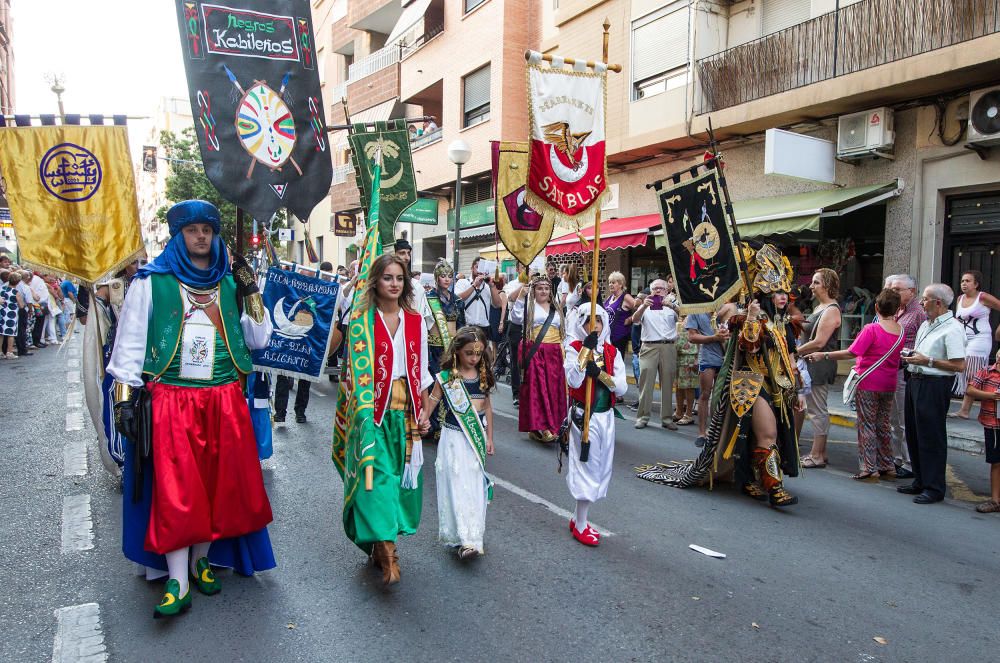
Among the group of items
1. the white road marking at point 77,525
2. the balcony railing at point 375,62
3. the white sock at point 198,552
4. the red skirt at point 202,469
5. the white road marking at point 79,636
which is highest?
the balcony railing at point 375,62

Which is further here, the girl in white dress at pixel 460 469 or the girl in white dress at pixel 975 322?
the girl in white dress at pixel 975 322

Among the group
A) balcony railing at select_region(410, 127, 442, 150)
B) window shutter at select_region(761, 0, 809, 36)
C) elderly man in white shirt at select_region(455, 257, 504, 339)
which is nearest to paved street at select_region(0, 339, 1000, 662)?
elderly man in white shirt at select_region(455, 257, 504, 339)

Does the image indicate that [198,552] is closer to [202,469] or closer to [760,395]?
[202,469]

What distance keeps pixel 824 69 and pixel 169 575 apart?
499 inches

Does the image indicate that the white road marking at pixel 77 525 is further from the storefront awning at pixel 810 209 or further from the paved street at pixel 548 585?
the storefront awning at pixel 810 209

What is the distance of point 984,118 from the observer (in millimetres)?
10344

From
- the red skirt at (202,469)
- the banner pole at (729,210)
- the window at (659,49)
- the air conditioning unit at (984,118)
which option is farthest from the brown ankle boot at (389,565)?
the window at (659,49)

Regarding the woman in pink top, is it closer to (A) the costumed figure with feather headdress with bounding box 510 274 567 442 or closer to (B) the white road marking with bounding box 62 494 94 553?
(A) the costumed figure with feather headdress with bounding box 510 274 567 442

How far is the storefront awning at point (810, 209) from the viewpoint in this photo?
11258 mm

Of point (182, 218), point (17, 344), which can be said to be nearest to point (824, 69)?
point (182, 218)

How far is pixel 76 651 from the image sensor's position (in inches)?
127

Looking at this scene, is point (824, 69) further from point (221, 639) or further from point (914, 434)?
point (221, 639)

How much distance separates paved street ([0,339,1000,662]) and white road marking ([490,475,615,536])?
31 millimetres

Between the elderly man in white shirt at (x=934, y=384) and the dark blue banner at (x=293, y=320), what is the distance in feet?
15.9
